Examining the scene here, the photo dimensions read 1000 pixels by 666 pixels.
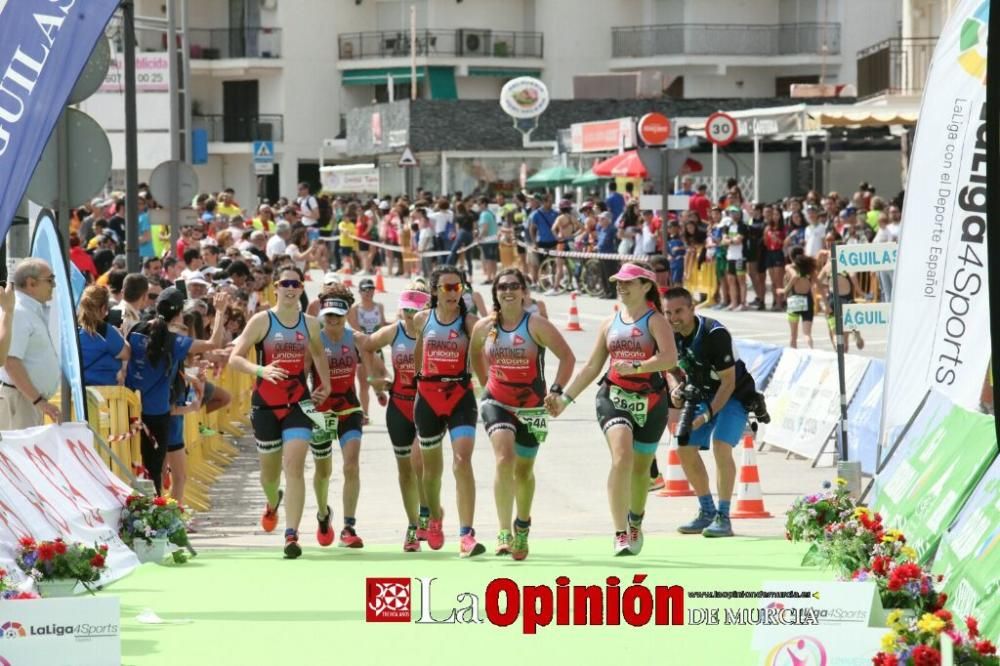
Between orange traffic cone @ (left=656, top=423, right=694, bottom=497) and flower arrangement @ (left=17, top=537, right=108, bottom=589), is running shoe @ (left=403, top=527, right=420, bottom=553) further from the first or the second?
orange traffic cone @ (left=656, top=423, right=694, bottom=497)

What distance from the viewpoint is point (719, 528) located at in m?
13.8

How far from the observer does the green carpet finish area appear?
930 cm

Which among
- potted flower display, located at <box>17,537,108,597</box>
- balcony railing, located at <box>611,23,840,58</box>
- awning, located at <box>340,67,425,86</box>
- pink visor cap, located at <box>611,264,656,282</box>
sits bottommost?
potted flower display, located at <box>17,537,108,597</box>

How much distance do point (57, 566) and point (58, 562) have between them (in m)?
0.02

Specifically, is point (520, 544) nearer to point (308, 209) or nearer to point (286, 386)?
point (286, 386)

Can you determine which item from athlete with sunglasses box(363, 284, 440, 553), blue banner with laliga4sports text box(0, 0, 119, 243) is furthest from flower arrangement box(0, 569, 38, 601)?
athlete with sunglasses box(363, 284, 440, 553)

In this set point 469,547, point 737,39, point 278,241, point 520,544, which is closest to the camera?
point 520,544

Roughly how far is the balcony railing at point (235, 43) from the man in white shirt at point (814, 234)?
43.8 metres

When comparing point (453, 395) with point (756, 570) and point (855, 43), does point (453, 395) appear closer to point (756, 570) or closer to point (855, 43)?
point (756, 570)

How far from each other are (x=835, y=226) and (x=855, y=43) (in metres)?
39.7

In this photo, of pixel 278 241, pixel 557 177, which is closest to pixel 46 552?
pixel 278 241

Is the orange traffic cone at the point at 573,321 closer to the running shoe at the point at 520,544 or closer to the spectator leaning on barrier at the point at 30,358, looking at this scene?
the running shoe at the point at 520,544

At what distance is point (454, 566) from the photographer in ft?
39.8

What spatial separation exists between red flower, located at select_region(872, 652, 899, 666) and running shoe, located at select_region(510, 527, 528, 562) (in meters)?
4.93
